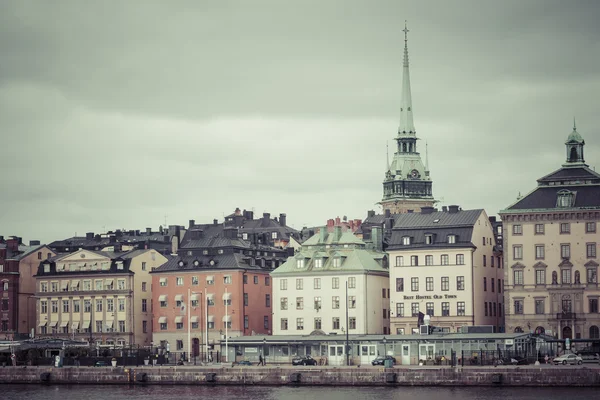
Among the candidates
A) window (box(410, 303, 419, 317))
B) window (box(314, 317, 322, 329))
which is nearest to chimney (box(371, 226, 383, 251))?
window (box(314, 317, 322, 329))

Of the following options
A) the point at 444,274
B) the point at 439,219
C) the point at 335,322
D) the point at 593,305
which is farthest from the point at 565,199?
the point at 335,322

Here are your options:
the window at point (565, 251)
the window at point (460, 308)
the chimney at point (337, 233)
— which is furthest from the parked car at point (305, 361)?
the window at point (565, 251)

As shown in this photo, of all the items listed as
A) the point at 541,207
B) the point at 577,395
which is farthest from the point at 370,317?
the point at 577,395

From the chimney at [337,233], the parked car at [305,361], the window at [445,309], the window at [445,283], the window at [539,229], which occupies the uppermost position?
the chimney at [337,233]

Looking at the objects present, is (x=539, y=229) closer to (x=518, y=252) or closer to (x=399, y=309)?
(x=518, y=252)

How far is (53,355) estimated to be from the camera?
6073 inches

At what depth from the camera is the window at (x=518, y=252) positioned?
148000 mm

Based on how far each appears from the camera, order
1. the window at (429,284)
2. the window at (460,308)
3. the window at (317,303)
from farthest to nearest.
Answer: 1. the window at (317,303)
2. the window at (429,284)
3. the window at (460,308)

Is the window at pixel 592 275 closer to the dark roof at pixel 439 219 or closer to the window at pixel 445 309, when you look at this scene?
the dark roof at pixel 439 219

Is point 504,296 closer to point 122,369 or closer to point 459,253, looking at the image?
point 459,253

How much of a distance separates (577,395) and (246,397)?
95.8ft

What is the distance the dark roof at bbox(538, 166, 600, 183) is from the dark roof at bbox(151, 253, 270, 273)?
4049 cm

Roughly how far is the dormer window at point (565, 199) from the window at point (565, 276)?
7112mm

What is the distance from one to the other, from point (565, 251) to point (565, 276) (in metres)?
2.75
